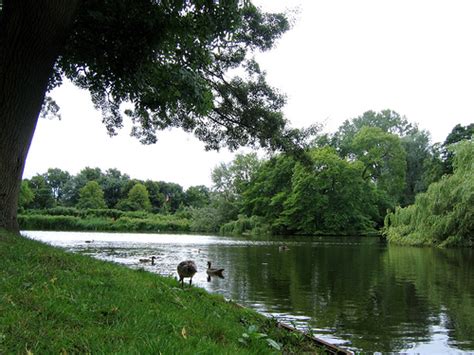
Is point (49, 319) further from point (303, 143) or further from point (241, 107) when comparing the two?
point (303, 143)

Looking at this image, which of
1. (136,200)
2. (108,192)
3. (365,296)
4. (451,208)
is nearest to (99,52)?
(365,296)

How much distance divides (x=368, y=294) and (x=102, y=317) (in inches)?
465

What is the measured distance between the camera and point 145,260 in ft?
70.2

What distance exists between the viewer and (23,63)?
734cm

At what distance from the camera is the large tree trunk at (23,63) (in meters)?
7.23

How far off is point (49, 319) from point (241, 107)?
39.2 ft

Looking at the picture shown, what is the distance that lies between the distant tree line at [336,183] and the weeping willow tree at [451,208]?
65.4ft

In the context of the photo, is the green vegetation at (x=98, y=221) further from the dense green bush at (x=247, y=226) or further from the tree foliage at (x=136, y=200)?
the tree foliage at (x=136, y=200)

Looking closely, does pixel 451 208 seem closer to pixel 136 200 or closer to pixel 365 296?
pixel 365 296

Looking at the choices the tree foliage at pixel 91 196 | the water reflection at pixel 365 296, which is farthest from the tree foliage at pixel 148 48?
the tree foliage at pixel 91 196

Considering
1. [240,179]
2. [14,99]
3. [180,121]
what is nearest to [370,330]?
[14,99]

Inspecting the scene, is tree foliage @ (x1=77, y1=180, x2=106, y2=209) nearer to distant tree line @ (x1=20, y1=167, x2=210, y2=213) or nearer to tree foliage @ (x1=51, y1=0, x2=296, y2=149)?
distant tree line @ (x1=20, y1=167, x2=210, y2=213)

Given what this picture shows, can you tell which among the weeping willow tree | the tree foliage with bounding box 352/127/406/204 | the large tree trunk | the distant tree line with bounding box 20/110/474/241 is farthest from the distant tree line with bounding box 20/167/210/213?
the large tree trunk

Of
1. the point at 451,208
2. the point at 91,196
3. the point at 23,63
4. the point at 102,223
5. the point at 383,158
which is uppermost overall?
the point at 383,158
